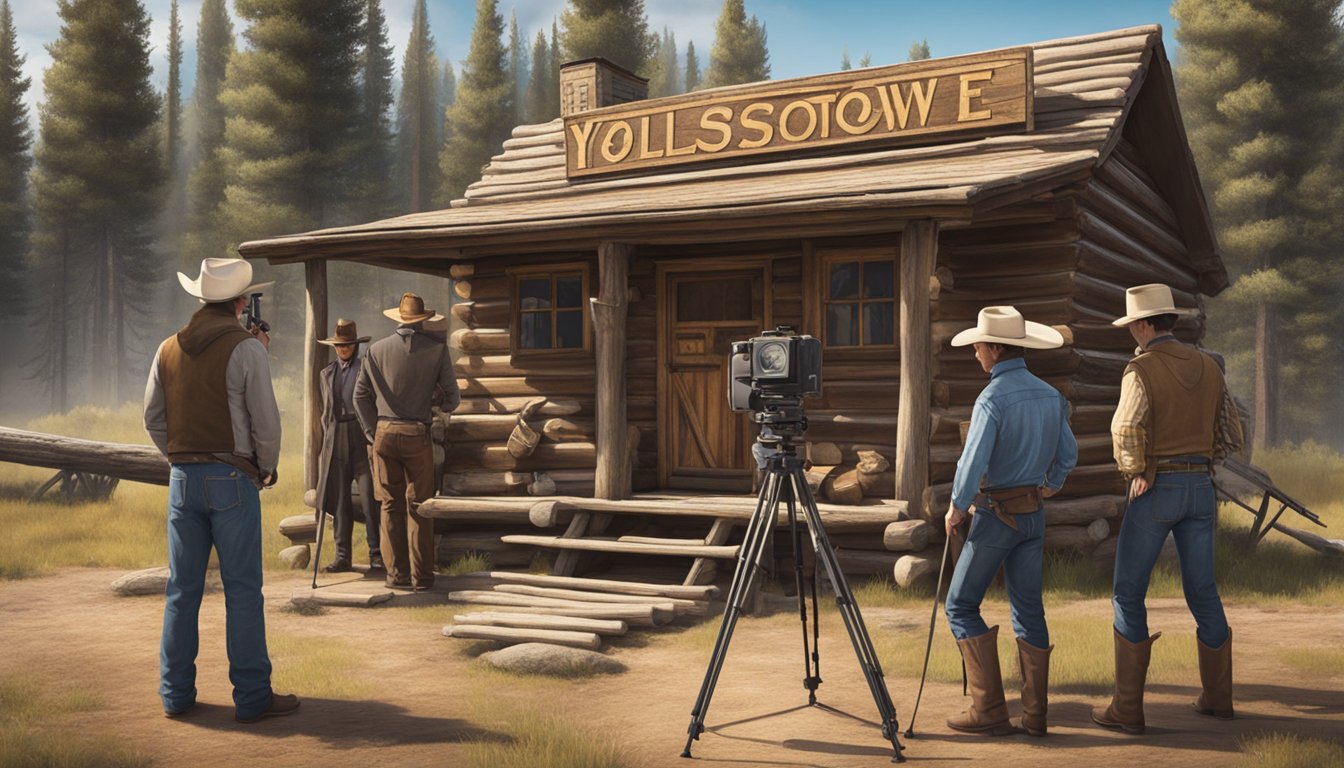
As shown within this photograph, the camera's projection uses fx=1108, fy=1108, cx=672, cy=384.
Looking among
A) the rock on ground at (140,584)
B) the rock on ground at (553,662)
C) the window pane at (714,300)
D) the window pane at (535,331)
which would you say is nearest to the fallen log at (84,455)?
the rock on ground at (140,584)

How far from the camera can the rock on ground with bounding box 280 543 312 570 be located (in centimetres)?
1084

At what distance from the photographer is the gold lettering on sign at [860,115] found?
11.2 metres

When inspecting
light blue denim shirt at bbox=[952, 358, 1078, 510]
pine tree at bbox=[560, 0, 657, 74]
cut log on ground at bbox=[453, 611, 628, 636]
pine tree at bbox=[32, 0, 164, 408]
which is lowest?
cut log on ground at bbox=[453, 611, 628, 636]

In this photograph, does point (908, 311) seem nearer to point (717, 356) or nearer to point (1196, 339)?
point (717, 356)

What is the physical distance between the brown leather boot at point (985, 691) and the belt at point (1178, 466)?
1.11m

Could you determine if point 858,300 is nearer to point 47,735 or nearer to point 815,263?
point 815,263

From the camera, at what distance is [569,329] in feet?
37.5

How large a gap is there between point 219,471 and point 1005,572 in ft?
12.6

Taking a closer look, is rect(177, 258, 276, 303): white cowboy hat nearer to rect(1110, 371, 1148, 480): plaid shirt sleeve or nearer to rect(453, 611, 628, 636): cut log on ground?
rect(453, 611, 628, 636): cut log on ground

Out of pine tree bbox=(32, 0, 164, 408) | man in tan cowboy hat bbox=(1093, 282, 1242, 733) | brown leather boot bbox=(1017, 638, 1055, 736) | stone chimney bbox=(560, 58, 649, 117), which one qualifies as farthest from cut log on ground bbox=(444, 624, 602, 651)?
pine tree bbox=(32, 0, 164, 408)

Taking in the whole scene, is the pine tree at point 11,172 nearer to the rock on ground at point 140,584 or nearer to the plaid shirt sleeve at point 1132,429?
the rock on ground at point 140,584

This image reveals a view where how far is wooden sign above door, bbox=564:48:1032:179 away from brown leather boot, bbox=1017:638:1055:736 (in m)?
6.59

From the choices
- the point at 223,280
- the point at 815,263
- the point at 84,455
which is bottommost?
the point at 84,455

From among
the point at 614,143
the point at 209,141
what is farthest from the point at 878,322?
the point at 209,141
